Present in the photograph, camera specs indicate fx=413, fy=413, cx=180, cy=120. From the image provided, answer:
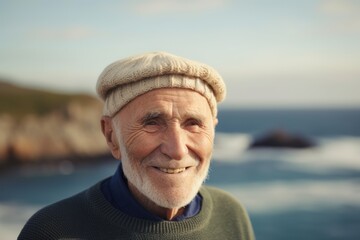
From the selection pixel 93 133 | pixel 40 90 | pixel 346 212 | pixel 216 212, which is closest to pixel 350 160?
pixel 346 212

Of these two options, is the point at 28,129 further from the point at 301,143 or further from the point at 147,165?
the point at 147,165

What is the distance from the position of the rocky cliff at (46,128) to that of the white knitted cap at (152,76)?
55.7ft

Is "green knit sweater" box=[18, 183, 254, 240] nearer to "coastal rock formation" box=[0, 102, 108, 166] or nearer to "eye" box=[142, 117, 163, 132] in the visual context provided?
"eye" box=[142, 117, 163, 132]

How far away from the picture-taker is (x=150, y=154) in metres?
1.37

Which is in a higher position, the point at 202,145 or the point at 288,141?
the point at 288,141

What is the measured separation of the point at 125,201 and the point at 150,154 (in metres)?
0.22

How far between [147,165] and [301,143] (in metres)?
20.7

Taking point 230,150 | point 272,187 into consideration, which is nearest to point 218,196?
point 272,187

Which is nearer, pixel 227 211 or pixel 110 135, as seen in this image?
pixel 110 135

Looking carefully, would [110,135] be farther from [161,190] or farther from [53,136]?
[53,136]

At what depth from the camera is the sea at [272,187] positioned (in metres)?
12.0

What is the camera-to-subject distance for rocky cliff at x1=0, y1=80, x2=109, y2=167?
728 inches

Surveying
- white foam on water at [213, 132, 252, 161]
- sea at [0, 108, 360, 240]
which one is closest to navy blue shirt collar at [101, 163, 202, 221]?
sea at [0, 108, 360, 240]

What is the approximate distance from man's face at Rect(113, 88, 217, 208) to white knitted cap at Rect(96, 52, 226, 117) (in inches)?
1.1
